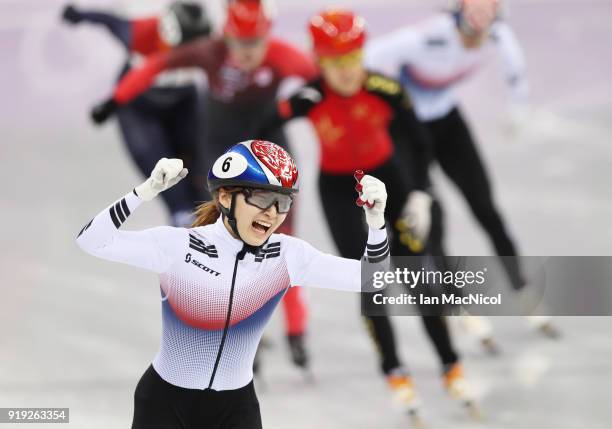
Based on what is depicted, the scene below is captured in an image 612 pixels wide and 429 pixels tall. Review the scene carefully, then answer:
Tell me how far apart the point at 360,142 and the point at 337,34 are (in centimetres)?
66

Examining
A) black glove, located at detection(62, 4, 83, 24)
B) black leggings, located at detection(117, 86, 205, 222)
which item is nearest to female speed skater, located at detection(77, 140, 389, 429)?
black leggings, located at detection(117, 86, 205, 222)

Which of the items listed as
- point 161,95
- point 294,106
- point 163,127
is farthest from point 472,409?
point 161,95

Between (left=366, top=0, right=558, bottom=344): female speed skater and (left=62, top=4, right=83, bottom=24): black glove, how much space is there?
Result: 6.30 ft

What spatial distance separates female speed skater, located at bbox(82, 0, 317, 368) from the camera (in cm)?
696

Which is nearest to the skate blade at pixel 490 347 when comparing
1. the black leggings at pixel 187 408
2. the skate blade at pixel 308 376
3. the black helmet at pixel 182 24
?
the skate blade at pixel 308 376

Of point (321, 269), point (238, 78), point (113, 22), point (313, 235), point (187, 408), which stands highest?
point (113, 22)

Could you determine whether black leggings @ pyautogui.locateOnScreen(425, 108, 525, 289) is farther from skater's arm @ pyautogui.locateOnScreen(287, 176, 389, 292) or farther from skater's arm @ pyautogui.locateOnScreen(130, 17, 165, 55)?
skater's arm @ pyautogui.locateOnScreen(287, 176, 389, 292)

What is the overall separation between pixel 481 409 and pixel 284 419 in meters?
1.01

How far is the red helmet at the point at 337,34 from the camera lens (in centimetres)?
596

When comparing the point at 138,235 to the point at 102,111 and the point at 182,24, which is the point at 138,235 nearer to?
the point at 102,111

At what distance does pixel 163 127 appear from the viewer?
25.5 feet

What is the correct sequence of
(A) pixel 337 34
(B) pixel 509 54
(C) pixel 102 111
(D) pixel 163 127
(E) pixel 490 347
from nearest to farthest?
(A) pixel 337 34, (C) pixel 102 111, (E) pixel 490 347, (B) pixel 509 54, (D) pixel 163 127

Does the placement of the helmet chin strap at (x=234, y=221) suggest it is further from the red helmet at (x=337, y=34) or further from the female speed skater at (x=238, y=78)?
the female speed skater at (x=238, y=78)

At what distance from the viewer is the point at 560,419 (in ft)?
19.6
